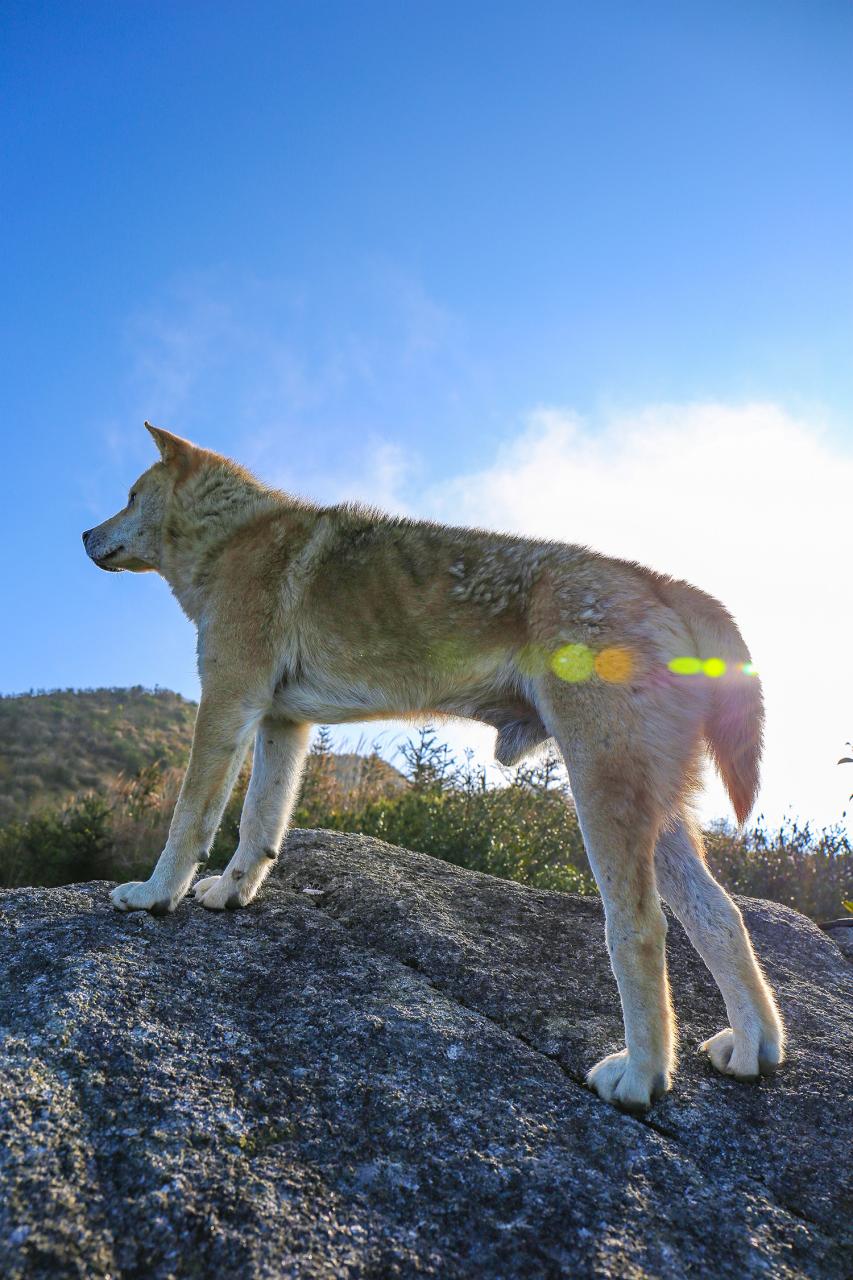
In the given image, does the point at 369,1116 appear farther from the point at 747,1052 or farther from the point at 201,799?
the point at 201,799

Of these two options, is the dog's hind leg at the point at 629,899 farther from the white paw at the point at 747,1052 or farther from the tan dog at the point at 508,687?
the white paw at the point at 747,1052

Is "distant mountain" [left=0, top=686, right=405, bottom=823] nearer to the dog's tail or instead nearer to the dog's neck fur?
the dog's neck fur

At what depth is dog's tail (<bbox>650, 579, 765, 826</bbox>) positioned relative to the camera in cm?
360

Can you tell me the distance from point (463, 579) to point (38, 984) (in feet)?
8.15

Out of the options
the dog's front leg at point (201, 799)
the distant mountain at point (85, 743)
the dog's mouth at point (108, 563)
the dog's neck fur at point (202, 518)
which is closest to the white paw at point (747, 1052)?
the dog's front leg at point (201, 799)

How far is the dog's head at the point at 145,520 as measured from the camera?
5.28 metres

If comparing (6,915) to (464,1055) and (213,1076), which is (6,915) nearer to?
(213,1076)

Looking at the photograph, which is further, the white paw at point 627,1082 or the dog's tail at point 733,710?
the dog's tail at point 733,710

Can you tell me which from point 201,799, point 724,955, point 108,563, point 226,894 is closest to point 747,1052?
point 724,955

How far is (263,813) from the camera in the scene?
4551 millimetres

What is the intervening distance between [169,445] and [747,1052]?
15.2 ft

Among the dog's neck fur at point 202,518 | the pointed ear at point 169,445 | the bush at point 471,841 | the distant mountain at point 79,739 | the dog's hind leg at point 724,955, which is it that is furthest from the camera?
the distant mountain at point 79,739

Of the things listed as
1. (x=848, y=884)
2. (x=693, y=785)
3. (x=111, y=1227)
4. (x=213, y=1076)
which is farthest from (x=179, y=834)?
(x=848, y=884)

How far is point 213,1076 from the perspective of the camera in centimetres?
267
